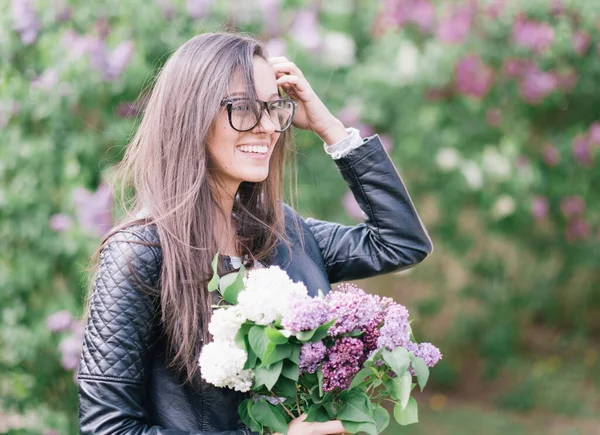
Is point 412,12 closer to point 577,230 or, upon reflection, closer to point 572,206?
point 572,206

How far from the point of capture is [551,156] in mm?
5762

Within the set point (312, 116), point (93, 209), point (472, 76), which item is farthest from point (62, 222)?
point (472, 76)

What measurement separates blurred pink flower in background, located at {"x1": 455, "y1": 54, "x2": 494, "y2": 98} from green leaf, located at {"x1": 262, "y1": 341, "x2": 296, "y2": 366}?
3.68m

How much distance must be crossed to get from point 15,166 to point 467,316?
4.17 m

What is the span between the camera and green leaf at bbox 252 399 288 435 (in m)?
1.72

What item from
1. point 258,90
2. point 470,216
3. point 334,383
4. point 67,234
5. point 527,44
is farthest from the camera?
point 470,216

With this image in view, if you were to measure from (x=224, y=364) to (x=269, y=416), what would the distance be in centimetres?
18

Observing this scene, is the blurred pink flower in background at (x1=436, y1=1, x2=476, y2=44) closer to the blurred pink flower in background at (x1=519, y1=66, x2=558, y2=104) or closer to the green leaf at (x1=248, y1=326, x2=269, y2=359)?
the blurred pink flower in background at (x1=519, y1=66, x2=558, y2=104)

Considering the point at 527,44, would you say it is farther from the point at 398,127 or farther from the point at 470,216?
the point at 470,216

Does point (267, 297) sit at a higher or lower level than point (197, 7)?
lower

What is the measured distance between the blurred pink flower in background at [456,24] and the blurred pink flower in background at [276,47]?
4.10 ft

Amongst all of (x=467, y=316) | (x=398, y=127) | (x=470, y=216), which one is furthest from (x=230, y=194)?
(x=467, y=316)

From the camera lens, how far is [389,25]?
5.12m

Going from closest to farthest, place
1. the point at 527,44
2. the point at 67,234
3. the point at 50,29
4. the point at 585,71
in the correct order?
1. the point at 67,234
2. the point at 50,29
3. the point at 527,44
4. the point at 585,71
